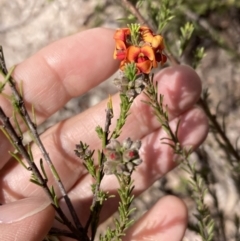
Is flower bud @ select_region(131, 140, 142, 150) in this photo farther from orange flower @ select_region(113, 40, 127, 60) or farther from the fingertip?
the fingertip

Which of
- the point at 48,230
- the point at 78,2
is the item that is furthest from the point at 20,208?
the point at 78,2

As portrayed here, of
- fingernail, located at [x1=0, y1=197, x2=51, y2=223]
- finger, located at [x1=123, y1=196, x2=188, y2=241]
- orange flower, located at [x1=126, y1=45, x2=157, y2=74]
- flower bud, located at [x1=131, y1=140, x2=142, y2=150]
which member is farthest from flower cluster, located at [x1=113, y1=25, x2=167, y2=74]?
finger, located at [x1=123, y1=196, x2=188, y2=241]

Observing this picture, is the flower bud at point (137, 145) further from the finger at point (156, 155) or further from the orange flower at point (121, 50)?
the finger at point (156, 155)

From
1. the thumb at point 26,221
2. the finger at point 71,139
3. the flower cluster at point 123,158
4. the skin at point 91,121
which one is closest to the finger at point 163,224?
the skin at point 91,121

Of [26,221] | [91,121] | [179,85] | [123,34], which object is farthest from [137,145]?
[91,121]

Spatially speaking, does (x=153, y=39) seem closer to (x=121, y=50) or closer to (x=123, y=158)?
(x=121, y=50)

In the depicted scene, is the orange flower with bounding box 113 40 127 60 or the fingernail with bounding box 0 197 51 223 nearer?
the orange flower with bounding box 113 40 127 60
